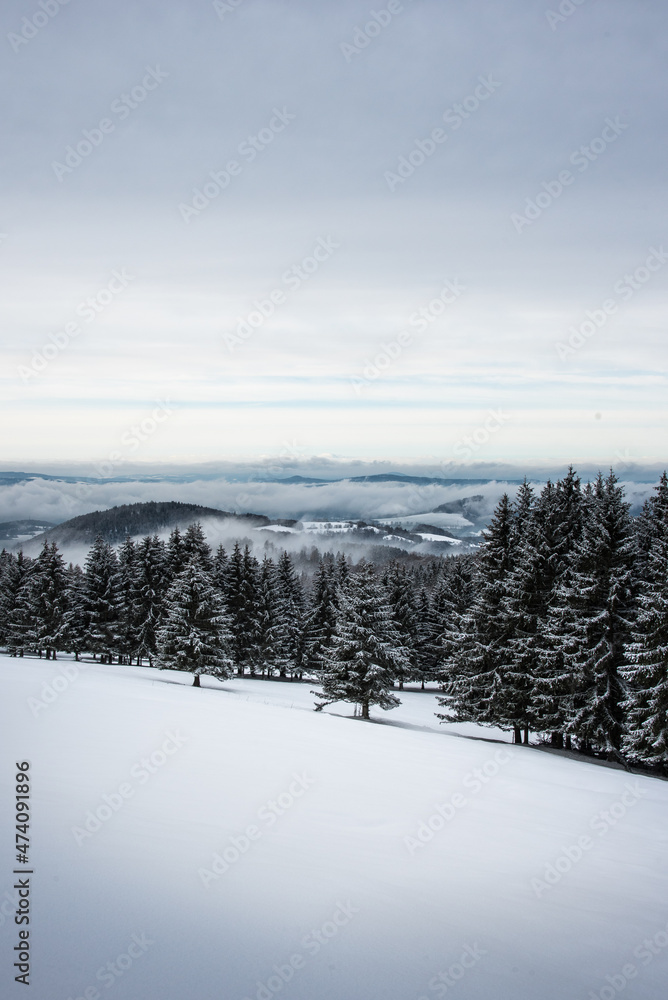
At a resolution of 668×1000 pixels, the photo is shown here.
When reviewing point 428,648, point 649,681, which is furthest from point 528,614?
point 428,648

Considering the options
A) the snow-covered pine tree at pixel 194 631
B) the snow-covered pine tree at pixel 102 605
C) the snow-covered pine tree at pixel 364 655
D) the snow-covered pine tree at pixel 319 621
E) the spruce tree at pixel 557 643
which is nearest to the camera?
the spruce tree at pixel 557 643

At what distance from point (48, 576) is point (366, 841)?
48346 millimetres

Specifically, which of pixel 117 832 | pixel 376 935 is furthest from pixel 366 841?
pixel 117 832

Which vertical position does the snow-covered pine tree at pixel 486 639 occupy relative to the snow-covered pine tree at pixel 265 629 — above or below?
above

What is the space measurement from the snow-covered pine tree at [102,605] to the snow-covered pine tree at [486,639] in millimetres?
30214

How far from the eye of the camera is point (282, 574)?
6000 cm

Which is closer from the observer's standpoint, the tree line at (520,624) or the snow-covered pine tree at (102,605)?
the tree line at (520,624)

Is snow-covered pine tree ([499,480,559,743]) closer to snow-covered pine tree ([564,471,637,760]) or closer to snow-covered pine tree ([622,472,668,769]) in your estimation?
snow-covered pine tree ([564,471,637,760])

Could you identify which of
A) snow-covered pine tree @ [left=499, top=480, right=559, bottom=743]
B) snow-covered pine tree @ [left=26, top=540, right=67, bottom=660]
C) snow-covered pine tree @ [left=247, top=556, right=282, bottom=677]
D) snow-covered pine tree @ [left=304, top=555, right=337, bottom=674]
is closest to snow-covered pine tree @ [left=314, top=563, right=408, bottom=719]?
snow-covered pine tree @ [left=499, top=480, right=559, bottom=743]

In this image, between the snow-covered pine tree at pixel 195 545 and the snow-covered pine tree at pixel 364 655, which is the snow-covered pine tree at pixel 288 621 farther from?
the snow-covered pine tree at pixel 364 655

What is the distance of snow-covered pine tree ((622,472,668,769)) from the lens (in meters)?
21.8

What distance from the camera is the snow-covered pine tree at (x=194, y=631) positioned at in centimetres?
3638

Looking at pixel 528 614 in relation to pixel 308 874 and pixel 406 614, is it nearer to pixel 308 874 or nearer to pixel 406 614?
pixel 308 874

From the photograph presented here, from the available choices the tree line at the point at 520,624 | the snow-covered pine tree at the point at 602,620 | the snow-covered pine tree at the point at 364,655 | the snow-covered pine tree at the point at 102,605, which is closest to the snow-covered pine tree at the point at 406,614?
the tree line at the point at 520,624
